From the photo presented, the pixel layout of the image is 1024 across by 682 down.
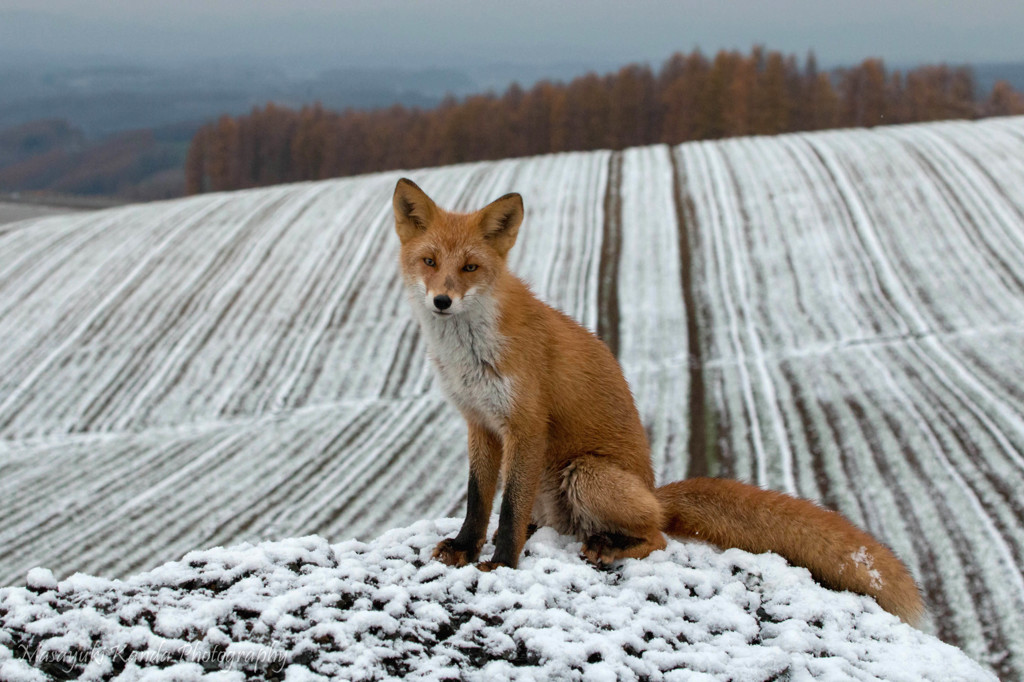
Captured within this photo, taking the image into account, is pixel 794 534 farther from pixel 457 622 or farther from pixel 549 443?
pixel 457 622

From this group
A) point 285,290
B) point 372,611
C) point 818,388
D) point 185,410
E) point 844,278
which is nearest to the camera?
point 372,611

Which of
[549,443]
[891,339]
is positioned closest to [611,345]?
[891,339]

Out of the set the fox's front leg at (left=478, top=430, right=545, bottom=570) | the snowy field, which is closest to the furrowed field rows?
the snowy field

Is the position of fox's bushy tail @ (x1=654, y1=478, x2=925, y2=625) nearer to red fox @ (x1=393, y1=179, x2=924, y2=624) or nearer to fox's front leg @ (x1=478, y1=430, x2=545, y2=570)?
red fox @ (x1=393, y1=179, x2=924, y2=624)

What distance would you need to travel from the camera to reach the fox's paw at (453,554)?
5699mm

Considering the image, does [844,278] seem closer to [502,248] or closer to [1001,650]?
[1001,650]

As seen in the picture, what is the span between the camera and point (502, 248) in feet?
19.2

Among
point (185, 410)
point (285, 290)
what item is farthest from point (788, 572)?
point (285, 290)

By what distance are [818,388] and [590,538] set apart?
39.3ft

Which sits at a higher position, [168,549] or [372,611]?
[372,611]

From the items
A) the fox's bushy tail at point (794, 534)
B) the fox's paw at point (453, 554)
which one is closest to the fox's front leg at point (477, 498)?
→ the fox's paw at point (453, 554)

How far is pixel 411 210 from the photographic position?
5.93 m

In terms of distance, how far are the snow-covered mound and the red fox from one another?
193 millimetres

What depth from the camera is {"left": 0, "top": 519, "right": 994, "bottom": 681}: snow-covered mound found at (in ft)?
14.2
